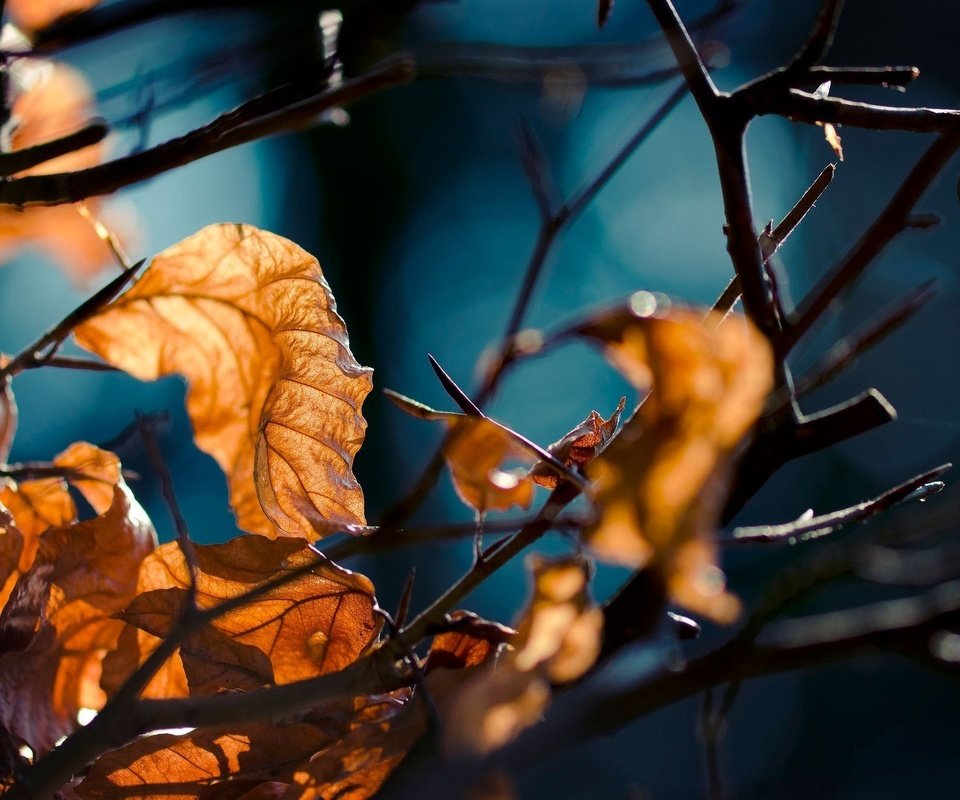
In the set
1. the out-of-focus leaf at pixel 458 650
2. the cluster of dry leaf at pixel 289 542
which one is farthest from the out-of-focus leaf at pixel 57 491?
the out-of-focus leaf at pixel 458 650

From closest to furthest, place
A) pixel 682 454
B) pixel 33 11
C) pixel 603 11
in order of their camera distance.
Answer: pixel 682 454 → pixel 603 11 → pixel 33 11

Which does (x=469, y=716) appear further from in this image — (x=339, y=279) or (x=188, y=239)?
(x=339, y=279)

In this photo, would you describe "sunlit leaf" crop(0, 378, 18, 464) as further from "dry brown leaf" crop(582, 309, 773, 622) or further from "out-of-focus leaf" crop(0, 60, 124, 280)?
A: "dry brown leaf" crop(582, 309, 773, 622)

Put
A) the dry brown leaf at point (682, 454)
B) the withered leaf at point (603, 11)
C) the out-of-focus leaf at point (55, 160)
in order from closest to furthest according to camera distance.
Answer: the dry brown leaf at point (682, 454) < the withered leaf at point (603, 11) < the out-of-focus leaf at point (55, 160)

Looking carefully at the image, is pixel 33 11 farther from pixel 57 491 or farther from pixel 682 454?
pixel 682 454

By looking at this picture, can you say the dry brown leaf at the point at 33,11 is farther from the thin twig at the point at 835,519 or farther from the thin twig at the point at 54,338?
the thin twig at the point at 835,519

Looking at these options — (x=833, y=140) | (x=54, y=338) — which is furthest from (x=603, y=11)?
(x=54, y=338)
